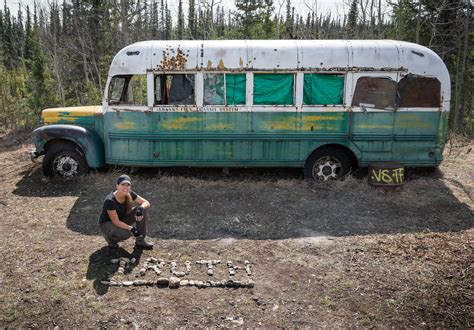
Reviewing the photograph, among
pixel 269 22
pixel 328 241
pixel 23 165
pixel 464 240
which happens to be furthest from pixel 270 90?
pixel 269 22

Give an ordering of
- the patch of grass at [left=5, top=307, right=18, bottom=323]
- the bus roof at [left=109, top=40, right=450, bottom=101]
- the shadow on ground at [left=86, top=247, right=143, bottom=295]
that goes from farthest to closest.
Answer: the bus roof at [left=109, top=40, right=450, bottom=101], the shadow on ground at [left=86, top=247, right=143, bottom=295], the patch of grass at [left=5, top=307, right=18, bottom=323]

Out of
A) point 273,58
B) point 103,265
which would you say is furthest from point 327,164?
point 103,265

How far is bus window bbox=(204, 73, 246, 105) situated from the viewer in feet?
27.8

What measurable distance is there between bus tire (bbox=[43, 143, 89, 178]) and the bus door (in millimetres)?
5740

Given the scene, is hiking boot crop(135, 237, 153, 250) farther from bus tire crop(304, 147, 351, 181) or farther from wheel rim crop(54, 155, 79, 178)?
bus tire crop(304, 147, 351, 181)

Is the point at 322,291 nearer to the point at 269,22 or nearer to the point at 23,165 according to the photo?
the point at 23,165

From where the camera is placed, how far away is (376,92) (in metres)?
8.48

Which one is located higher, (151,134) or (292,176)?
(151,134)

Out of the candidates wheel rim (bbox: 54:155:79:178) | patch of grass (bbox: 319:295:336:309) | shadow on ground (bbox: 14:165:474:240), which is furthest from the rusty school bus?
patch of grass (bbox: 319:295:336:309)

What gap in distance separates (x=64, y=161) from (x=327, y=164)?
562 cm

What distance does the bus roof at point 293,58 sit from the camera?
8367mm

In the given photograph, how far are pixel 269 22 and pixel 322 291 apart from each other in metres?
23.0

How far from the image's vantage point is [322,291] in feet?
15.7

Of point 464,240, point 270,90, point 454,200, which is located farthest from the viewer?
point 270,90
